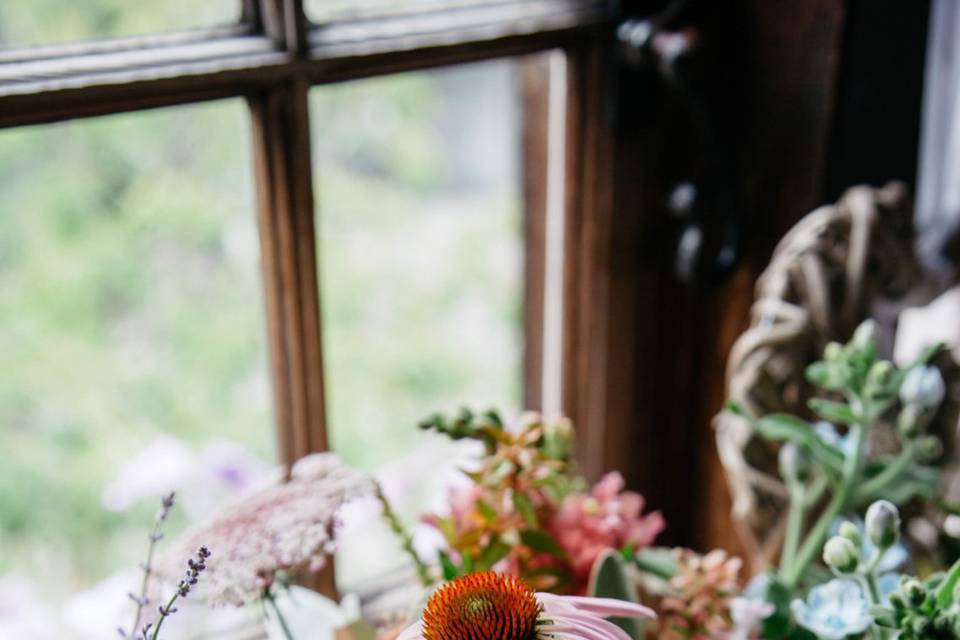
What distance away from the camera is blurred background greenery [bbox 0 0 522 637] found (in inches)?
47.1

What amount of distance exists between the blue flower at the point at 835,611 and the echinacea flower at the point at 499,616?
21 cm

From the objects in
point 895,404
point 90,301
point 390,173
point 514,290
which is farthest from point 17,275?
point 895,404

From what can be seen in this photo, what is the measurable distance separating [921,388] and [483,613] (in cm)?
46

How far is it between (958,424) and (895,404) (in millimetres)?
55

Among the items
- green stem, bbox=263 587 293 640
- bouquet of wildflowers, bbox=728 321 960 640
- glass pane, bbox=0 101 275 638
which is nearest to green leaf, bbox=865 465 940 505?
bouquet of wildflowers, bbox=728 321 960 640

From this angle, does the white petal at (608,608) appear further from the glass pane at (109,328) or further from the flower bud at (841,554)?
the glass pane at (109,328)

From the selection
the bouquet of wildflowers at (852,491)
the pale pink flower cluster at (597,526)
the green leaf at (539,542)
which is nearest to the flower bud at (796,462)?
the bouquet of wildflowers at (852,491)

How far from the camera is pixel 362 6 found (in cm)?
100

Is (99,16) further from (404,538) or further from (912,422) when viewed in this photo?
(912,422)

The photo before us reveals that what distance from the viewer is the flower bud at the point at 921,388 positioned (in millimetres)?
859

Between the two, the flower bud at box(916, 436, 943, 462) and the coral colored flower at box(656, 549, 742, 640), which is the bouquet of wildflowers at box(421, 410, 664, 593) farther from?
the flower bud at box(916, 436, 943, 462)

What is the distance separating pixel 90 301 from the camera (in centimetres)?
128

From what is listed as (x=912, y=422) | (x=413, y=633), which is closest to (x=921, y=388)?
(x=912, y=422)

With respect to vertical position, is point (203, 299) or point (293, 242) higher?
point (293, 242)
